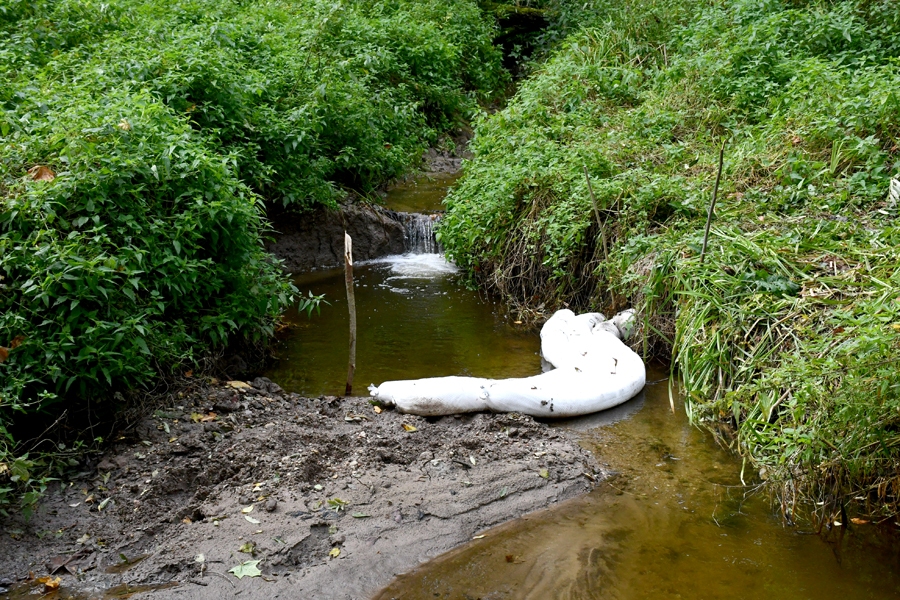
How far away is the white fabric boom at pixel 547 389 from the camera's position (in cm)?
541

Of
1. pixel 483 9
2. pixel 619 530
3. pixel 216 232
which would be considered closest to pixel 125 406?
pixel 216 232

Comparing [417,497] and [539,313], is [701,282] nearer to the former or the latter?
[539,313]

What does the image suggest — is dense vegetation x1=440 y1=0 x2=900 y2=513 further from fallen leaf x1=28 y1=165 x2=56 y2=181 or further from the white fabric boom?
fallen leaf x1=28 y1=165 x2=56 y2=181

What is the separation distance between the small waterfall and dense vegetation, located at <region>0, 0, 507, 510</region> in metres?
0.63

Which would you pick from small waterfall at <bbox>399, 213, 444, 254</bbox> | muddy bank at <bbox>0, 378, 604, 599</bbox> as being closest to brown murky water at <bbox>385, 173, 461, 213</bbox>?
small waterfall at <bbox>399, 213, 444, 254</bbox>

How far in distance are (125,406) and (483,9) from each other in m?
12.9

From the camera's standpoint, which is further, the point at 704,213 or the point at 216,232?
the point at 704,213

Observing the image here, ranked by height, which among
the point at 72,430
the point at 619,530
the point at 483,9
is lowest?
the point at 619,530

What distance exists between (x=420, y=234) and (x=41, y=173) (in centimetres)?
493

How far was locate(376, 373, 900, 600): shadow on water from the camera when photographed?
3857 mm

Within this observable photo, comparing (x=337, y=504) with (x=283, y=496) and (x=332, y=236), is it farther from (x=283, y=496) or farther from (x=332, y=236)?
(x=332, y=236)

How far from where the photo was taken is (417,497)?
443 cm

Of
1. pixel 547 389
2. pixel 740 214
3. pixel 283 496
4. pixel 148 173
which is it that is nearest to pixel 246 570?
pixel 283 496

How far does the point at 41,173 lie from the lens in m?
5.30
